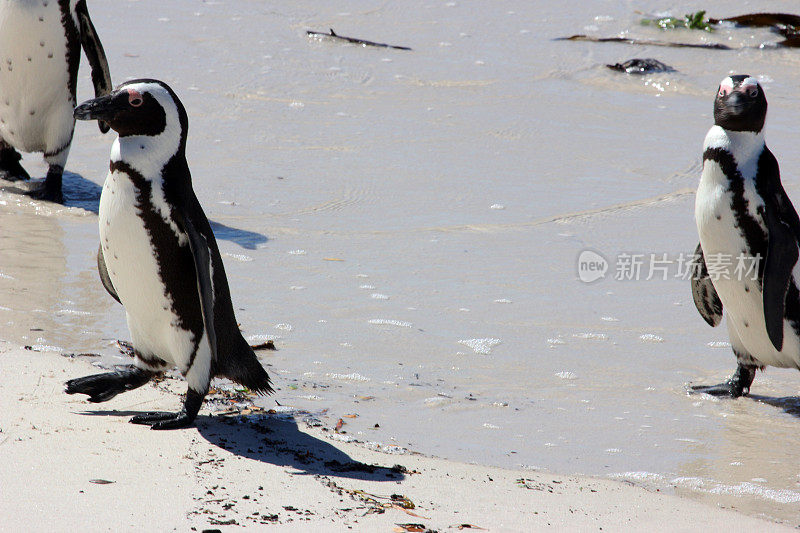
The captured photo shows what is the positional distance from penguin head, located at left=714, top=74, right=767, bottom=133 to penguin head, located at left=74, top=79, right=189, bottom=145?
200 centimetres

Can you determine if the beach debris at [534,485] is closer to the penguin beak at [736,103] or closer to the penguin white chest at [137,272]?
the penguin white chest at [137,272]

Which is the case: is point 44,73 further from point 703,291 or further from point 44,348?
point 703,291

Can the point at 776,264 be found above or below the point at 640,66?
below

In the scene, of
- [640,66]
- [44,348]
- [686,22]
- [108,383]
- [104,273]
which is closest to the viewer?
[108,383]

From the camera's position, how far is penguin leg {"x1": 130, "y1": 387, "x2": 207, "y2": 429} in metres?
2.87

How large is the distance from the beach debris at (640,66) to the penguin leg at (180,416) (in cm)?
648

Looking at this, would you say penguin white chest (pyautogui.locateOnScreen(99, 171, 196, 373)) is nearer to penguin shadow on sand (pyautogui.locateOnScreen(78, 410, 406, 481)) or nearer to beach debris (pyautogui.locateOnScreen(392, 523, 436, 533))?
penguin shadow on sand (pyautogui.locateOnScreen(78, 410, 406, 481))

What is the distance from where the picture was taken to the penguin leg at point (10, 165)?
561 cm

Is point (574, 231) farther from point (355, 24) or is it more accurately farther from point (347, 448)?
point (355, 24)

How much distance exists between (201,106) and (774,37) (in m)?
5.69

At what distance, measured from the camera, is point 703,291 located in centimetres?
394

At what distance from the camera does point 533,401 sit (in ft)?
11.3

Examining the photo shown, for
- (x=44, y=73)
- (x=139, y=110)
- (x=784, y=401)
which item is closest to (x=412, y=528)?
(x=139, y=110)

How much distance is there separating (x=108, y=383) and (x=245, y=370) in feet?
1.36
